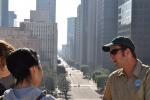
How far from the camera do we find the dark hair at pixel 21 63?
16.2 ft

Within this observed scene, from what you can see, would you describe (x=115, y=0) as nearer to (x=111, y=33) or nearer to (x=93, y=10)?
(x=111, y=33)

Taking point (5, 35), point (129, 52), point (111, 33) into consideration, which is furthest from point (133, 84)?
point (111, 33)

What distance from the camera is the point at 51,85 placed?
83.2 meters

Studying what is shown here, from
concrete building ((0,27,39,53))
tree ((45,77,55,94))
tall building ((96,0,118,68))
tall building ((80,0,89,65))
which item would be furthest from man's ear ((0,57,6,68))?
tall building ((80,0,89,65))

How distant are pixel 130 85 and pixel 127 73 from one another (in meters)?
0.15

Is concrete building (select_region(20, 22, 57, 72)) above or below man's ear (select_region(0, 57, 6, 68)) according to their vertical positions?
below

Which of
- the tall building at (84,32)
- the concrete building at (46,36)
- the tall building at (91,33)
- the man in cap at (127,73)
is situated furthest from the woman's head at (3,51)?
the tall building at (84,32)

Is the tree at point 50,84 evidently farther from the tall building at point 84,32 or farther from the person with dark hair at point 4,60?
the tall building at point 84,32

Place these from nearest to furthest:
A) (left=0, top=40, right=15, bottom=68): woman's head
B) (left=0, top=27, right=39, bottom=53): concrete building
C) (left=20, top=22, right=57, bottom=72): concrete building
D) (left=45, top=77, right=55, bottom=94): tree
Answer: (left=0, top=40, right=15, bottom=68): woman's head
(left=45, top=77, right=55, bottom=94): tree
(left=0, top=27, right=39, bottom=53): concrete building
(left=20, top=22, right=57, bottom=72): concrete building

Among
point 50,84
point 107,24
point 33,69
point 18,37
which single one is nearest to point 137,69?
point 33,69

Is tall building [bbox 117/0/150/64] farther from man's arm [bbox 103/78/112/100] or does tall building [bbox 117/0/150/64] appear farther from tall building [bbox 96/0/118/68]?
man's arm [bbox 103/78/112/100]

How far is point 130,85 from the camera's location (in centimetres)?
629

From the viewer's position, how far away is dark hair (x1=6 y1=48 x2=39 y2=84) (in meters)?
4.94

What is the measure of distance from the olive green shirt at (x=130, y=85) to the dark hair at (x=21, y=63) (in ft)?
5.23
